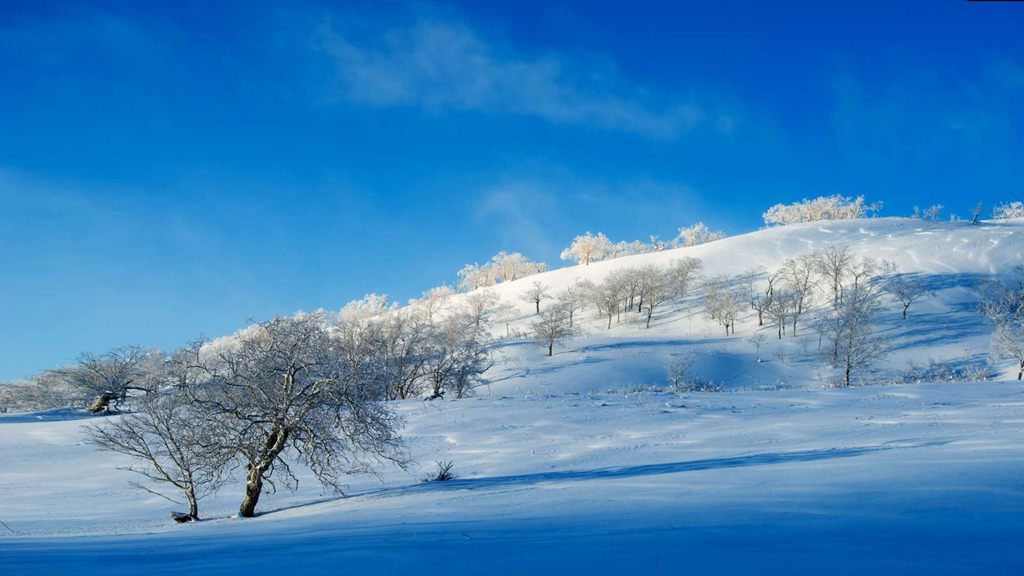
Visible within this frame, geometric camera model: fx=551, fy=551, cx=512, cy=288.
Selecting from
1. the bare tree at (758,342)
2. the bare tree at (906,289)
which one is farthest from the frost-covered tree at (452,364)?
the bare tree at (906,289)

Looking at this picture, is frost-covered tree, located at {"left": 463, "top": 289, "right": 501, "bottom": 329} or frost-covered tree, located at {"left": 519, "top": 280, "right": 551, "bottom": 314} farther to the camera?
frost-covered tree, located at {"left": 519, "top": 280, "right": 551, "bottom": 314}

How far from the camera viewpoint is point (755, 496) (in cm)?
565

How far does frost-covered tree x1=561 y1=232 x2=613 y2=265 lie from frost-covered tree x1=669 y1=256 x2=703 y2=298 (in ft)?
113

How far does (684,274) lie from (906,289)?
28.3m

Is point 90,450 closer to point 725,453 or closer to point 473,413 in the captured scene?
point 473,413

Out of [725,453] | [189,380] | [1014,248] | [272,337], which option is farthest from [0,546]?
[1014,248]

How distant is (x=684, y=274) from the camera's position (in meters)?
84.2

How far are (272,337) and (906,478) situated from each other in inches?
475

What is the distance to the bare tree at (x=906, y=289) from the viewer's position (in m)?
62.2

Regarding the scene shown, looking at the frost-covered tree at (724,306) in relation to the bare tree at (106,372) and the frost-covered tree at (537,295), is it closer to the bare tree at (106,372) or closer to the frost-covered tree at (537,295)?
the frost-covered tree at (537,295)

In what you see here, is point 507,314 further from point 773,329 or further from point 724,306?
point 773,329

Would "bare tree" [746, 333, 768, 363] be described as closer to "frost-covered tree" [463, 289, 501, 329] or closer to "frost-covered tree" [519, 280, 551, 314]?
"frost-covered tree" [519, 280, 551, 314]

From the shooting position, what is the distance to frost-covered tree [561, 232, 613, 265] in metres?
123

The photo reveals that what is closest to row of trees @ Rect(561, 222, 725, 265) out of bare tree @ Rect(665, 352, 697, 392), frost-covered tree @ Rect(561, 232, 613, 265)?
frost-covered tree @ Rect(561, 232, 613, 265)
